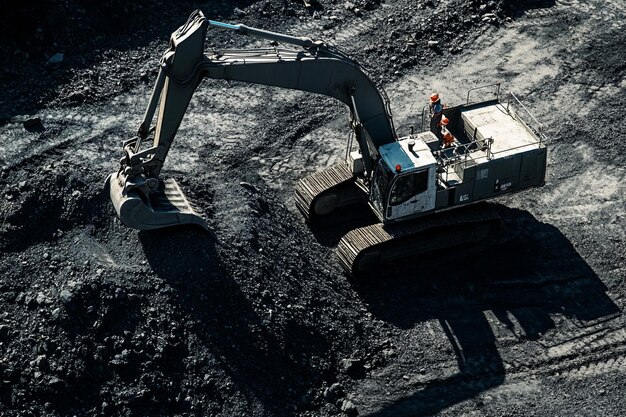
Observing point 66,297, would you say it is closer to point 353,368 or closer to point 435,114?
point 353,368

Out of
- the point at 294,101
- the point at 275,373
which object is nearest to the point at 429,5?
the point at 294,101

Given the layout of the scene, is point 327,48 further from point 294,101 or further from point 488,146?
point 294,101

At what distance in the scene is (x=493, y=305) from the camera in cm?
2216

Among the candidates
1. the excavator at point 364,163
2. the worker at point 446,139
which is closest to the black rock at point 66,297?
the excavator at point 364,163

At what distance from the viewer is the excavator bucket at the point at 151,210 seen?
A: 20.4 metres

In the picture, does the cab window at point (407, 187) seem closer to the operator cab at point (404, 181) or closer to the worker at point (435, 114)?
the operator cab at point (404, 181)

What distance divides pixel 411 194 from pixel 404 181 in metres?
0.38

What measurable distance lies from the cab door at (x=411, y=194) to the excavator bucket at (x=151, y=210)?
393 cm

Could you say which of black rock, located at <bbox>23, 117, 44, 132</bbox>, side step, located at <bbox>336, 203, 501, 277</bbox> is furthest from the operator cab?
black rock, located at <bbox>23, 117, 44, 132</bbox>

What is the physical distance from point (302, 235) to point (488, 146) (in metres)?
4.50

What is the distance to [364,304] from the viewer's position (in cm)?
2205

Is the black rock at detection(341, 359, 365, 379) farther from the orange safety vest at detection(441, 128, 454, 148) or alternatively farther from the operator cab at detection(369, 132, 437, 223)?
the orange safety vest at detection(441, 128, 454, 148)

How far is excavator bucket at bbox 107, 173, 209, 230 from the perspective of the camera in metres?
20.4

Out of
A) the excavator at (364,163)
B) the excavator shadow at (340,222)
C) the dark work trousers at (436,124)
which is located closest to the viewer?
the excavator at (364,163)
